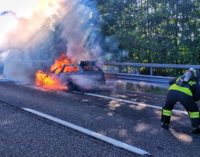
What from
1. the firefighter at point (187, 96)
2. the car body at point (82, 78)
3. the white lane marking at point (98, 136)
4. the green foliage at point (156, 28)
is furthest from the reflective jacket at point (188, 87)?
the green foliage at point (156, 28)

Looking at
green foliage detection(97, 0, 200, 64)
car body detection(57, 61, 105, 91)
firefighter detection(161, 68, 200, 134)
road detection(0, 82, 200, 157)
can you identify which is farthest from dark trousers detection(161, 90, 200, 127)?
green foliage detection(97, 0, 200, 64)

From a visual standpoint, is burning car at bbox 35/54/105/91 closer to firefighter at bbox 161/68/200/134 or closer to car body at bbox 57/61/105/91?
→ car body at bbox 57/61/105/91

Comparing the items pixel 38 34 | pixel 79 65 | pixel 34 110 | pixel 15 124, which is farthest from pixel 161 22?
pixel 15 124

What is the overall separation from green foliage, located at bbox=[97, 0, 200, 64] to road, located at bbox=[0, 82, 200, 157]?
569 centimetres

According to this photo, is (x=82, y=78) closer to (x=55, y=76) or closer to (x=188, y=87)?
(x=55, y=76)

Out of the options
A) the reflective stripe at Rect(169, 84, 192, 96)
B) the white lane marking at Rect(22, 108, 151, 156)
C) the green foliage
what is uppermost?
the green foliage

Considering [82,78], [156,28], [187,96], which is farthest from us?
[156,28]

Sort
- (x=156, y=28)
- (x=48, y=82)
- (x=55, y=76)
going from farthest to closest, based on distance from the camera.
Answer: (x=156, y=28), (x=48, y=82), (x=55, y=76)

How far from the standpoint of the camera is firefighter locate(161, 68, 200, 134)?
7234mm

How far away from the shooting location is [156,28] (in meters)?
17.7

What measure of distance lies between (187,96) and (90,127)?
2053 millimetres

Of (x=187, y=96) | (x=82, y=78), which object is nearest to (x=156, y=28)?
(x=82, y=78)

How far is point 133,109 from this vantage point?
31.9ft

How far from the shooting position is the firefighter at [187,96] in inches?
285
